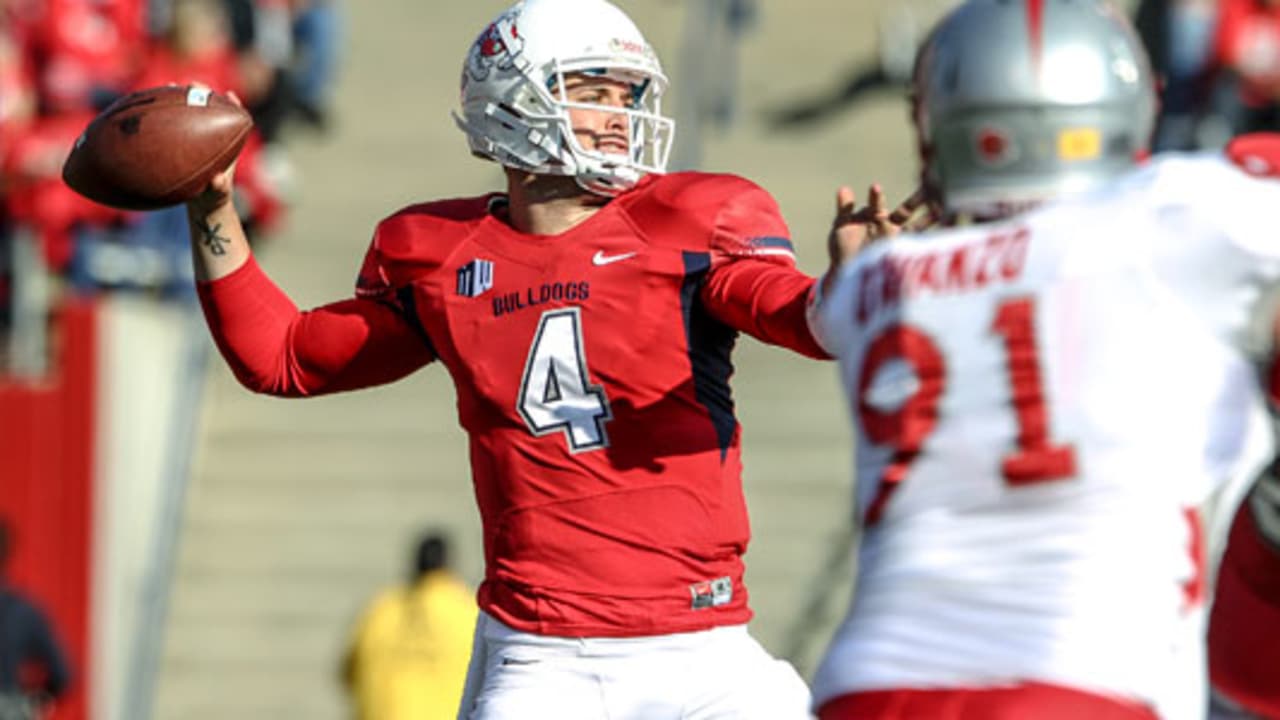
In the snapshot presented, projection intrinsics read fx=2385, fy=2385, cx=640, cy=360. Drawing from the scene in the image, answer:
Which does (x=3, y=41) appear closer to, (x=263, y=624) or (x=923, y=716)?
(x=263, y=624)

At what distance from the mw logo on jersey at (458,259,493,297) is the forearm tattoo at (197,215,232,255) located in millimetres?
494

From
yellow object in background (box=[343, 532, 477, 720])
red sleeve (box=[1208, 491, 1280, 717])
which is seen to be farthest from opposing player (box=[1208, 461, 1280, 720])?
yellow object in background (box=[343, 532, 477, 720])

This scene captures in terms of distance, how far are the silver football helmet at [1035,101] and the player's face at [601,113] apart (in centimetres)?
136

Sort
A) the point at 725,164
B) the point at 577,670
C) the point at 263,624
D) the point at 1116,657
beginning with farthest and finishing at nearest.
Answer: the point at 725,164
the point at 263,624
the point at 577,670
the point at 1116,657

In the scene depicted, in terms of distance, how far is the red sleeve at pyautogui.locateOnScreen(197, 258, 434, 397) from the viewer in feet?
15.0

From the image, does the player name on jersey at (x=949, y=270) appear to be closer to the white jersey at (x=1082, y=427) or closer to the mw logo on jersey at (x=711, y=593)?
the white jersey at (x=1082, y=427)

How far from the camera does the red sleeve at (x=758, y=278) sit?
3.99 meters

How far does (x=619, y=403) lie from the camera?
420 centimetres

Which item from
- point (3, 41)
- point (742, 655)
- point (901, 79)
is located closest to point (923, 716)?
point (742, 655)

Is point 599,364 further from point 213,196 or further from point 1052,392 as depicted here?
point 1052,392

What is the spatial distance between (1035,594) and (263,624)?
8081mm

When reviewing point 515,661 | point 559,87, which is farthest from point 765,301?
point 515,661

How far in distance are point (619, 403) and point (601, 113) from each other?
59cm

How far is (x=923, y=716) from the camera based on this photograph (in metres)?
2.96
